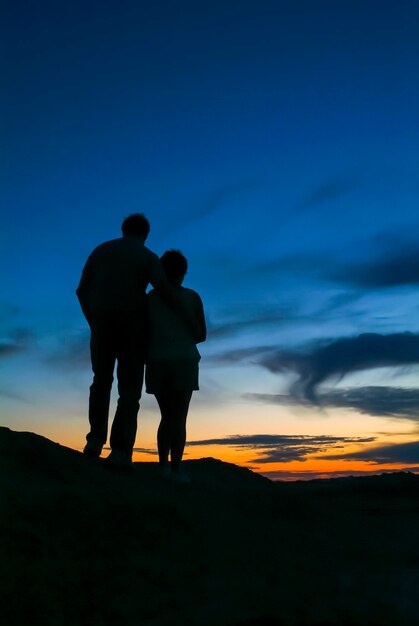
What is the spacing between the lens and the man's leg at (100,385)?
5184 mm

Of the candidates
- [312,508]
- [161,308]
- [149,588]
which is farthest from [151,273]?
[149,588]

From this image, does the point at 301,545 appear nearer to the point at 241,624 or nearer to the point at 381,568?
the point at 381,568

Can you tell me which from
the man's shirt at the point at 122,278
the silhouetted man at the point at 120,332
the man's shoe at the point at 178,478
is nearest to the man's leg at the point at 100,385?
the silhouetted man at the point at 120,332

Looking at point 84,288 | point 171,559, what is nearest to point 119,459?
point 84,288

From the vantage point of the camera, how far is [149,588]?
2887mm

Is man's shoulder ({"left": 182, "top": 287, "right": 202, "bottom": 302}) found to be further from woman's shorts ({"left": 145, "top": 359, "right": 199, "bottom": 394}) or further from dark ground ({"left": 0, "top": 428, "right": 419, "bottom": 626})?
dark ground ({"left": 0, "top": 428, "right": 419, "bottom": 626})

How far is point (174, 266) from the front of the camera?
18.4 ft

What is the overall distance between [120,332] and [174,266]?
83cm

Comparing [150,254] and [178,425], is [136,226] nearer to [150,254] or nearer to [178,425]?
[150,254]

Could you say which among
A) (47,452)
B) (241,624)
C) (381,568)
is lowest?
(241,624)

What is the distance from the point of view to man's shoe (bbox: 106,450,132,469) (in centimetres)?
491

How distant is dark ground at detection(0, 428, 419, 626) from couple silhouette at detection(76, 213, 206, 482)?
0.94 metres

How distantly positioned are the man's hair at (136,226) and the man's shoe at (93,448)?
1.76 metres

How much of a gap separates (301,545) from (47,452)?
1750 millimetres
